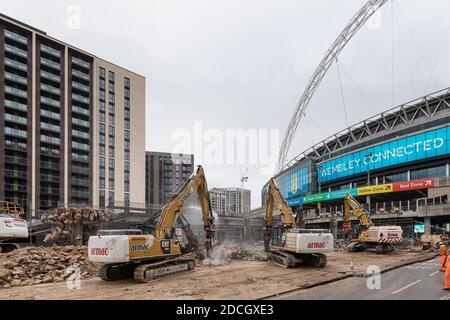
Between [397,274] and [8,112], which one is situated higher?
[8,112]

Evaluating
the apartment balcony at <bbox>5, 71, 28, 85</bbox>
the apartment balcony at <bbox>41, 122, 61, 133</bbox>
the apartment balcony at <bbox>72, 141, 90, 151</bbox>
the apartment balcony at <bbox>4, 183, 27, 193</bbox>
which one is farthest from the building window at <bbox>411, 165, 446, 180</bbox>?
the apartment balcony at <bbox>5, 71, 28, 85</bbox>

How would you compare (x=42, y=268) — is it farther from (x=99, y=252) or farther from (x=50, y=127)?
(x=50, y=127)

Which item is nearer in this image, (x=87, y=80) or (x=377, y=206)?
(x=377, y=206)

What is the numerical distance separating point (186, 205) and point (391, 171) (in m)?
60.4

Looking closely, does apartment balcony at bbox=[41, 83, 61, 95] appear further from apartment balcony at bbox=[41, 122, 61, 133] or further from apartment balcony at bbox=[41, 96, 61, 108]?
apartment balcony at bbox=[41, 122, 61, 133]

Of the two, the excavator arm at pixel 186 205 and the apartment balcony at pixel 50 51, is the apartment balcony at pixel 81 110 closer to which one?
the apartment balcony at pixel 50 51

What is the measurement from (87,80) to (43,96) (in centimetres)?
1177

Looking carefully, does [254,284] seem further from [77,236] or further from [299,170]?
[299,170]

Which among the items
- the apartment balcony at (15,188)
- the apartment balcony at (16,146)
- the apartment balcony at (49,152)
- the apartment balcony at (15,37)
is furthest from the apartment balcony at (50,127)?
the apartment balcony at (15,37)

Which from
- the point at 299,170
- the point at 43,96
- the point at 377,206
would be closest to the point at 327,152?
the point at 299,170

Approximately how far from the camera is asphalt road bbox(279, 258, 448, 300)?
43.1 feet
